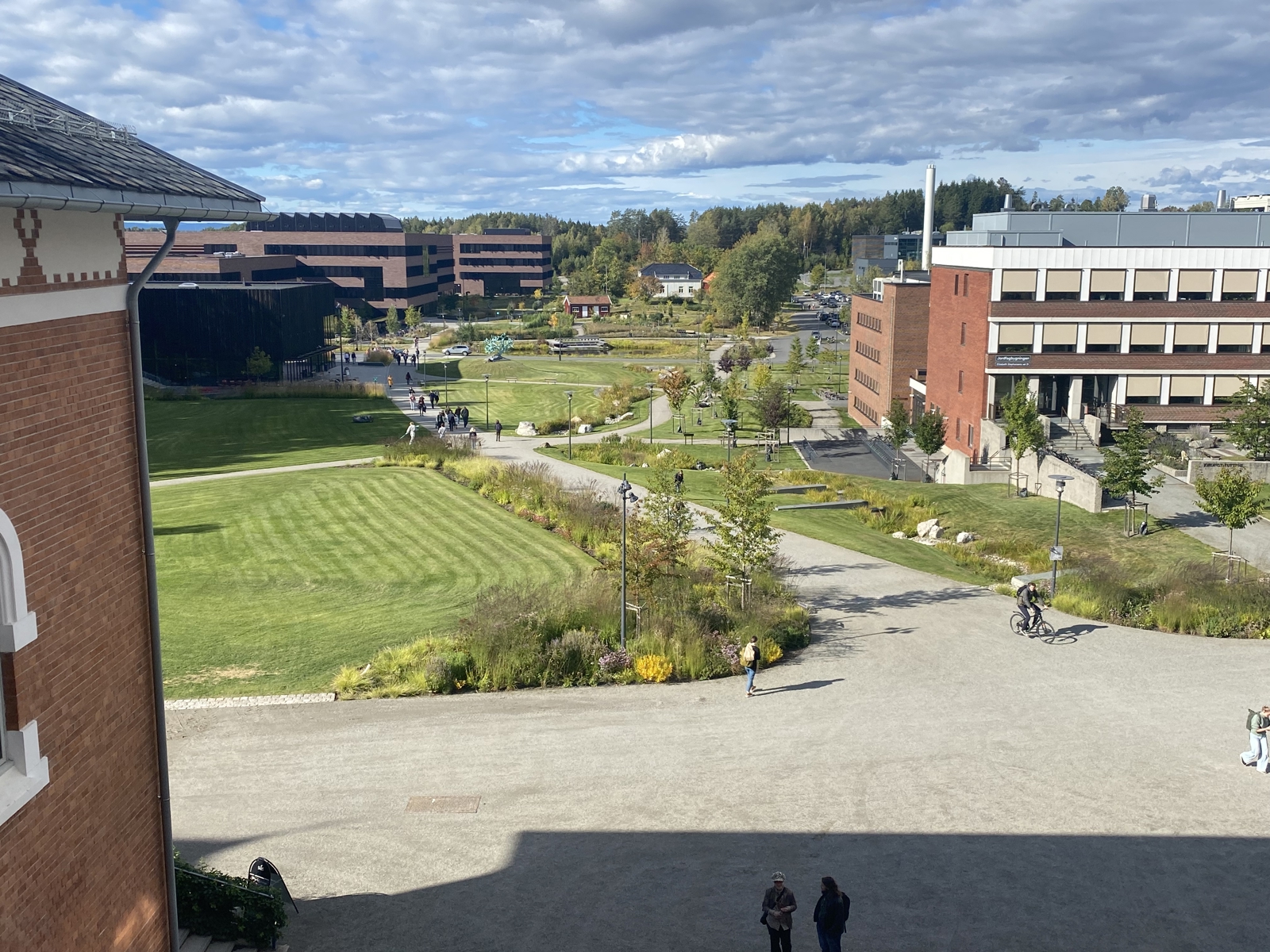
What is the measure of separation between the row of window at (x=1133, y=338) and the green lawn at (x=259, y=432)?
98.4 ft

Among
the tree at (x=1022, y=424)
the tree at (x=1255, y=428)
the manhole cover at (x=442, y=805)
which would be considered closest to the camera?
the manhole cover at (x=442, y=805)

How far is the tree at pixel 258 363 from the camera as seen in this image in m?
72.9

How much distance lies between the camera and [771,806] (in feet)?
54.5

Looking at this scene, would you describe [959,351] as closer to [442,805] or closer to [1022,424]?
[1022,424]

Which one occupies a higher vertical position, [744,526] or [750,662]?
[744,526]

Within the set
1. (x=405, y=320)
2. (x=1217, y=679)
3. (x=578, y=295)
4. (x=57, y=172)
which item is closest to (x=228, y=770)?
(x=57, y=172)

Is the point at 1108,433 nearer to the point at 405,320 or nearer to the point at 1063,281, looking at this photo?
the point at 1063,281

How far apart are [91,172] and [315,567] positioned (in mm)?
23475

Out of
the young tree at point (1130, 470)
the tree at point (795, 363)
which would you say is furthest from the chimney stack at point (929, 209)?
the young tree at point (1130, 470)

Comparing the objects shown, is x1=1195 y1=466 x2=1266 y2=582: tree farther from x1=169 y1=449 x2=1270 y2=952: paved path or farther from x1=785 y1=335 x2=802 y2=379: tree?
x1=785 y1=335 x2=802 y2=379: tree

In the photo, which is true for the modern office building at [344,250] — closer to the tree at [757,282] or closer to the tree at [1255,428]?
the tree at [757,282]

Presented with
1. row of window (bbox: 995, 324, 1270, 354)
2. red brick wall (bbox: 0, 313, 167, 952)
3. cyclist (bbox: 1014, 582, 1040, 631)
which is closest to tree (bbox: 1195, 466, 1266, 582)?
cyclist (bbox: 1014, 582, 1040, 631)

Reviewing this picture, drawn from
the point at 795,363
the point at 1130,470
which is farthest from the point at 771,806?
the point at 795,363

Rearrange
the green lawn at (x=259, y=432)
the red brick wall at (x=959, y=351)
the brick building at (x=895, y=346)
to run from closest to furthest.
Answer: the green lawn at (x=259, y=432), the red brick wall at (x=959, y=351), the brick building at (x=895, y=346)
